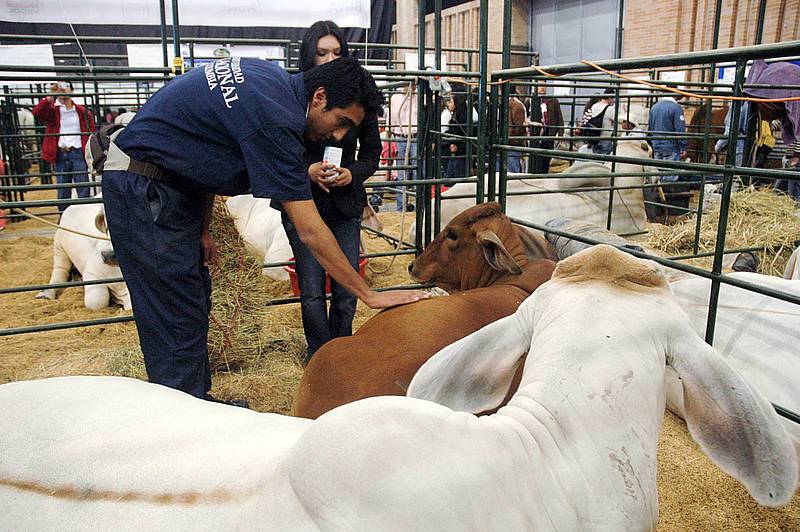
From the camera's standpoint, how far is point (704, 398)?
1.54 meters

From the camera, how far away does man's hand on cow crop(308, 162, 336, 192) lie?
11.2ft

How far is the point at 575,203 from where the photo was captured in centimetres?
696

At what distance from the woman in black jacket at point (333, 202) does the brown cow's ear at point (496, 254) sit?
694 millimetres

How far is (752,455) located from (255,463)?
1064 mm

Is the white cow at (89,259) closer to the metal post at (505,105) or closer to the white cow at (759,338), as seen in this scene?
the metal post at (505,105)

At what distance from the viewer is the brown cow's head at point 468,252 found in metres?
3.90

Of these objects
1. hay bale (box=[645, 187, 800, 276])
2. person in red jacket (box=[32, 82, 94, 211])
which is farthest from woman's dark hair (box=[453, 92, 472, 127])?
person in red jacket (box=[32, 82, 94, 211])

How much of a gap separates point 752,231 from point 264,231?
4.55 metres

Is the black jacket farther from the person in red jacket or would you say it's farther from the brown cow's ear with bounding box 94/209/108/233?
the person in red jacket

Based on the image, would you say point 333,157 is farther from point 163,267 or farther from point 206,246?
point 163,267

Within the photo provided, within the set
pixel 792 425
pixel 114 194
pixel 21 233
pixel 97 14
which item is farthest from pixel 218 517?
pixel 21 233

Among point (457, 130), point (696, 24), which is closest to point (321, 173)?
point (457, 130)

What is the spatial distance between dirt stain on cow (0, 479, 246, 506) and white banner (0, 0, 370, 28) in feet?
14.7

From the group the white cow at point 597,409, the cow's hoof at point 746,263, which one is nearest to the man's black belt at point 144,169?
the white cow at point 597,409
